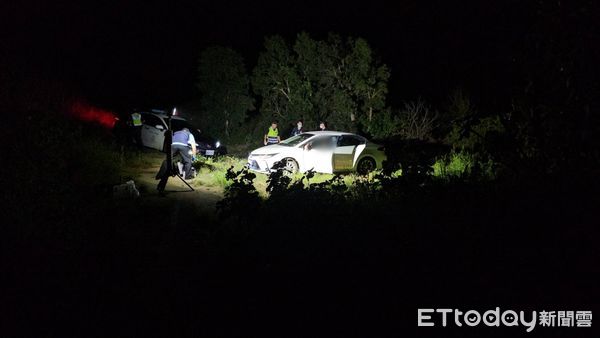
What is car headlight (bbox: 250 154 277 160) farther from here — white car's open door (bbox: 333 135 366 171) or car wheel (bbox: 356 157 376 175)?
car wheel (bbox: 356 157 376 175)

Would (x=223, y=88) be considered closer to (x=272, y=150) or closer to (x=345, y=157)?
(x=272, y=150)

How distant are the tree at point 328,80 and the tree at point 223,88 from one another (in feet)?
3.76

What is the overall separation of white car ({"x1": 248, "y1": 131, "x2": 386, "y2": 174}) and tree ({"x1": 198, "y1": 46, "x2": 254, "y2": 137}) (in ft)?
21.5

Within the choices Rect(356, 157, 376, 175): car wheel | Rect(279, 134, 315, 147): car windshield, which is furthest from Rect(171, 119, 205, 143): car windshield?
Rect(356, 157, 376, 175): car wheel

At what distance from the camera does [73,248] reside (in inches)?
219

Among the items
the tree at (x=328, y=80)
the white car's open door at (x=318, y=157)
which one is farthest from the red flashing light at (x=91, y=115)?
the white car's open door at (x=318, y=157)

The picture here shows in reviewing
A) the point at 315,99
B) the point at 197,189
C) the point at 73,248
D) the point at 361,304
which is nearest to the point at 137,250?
the point at 73,248

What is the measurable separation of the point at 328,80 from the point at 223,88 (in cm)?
432

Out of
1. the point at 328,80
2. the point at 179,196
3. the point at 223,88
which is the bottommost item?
the point at 179,196

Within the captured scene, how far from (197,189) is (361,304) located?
7382mm

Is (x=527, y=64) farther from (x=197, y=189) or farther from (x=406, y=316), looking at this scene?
(x=197, y=189)

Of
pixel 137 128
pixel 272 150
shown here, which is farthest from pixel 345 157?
pixel 137 128

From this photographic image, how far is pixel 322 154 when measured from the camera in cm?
1332

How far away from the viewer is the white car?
13156mm
